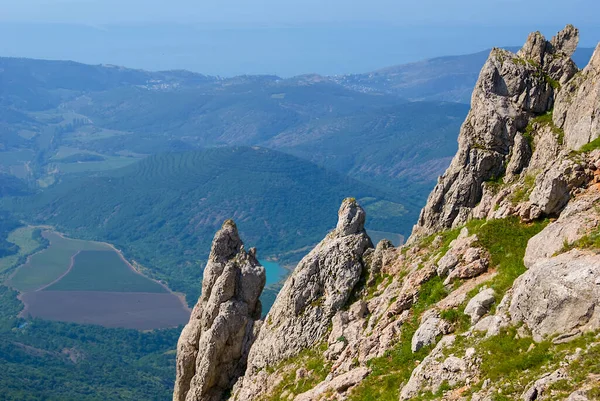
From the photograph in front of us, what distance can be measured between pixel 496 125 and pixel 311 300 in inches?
546

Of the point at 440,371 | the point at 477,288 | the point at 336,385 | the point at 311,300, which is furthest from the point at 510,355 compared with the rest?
the point at 311,300

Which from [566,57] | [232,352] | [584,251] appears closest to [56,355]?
[232,352]

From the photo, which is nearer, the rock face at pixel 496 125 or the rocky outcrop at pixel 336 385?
the rocky outcrop at pixel 336 385

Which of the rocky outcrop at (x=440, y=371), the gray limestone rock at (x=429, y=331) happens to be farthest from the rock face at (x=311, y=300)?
the rocky outcrop at (x=440, y=371)

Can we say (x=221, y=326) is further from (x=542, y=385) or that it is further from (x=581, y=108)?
(x=542, y=385)

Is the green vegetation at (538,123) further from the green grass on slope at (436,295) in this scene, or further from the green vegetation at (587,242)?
the green vegetation at (587,242)

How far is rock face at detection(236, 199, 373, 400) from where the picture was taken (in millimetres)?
35594

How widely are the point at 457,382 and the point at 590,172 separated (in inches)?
410

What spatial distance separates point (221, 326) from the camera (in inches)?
1526

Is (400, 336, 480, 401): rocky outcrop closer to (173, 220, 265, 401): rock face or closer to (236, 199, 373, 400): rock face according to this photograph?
(236, 199, 373, 400): rock face

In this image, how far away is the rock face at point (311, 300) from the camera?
117 feet

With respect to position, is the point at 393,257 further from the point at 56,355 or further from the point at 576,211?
the point at 56,355

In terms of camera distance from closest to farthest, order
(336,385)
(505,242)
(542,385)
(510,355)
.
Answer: (542,385), (510,355), (336,385), (505,242)

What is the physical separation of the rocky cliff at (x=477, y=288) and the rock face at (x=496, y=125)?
7 centimetres
